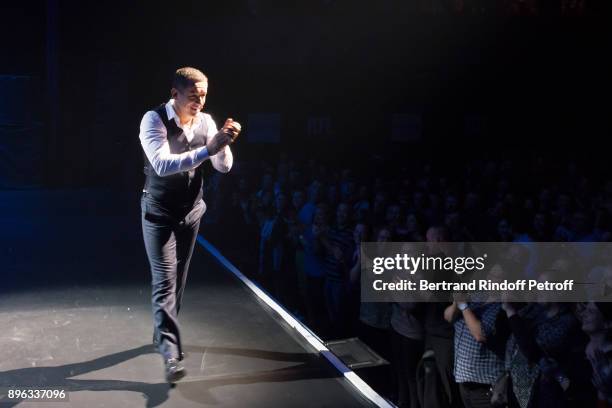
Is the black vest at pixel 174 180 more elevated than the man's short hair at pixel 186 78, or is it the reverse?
the man's short hair at pixel 186 78

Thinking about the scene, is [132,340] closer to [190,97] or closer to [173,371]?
[173,371]

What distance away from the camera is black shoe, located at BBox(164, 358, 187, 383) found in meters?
Answer: 2.14

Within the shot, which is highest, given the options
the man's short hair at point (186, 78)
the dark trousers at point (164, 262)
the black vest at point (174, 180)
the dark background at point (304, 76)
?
the dark background at point (304, 76)

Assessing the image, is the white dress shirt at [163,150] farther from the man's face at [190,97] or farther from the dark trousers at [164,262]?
the dark trousers at [164,262]

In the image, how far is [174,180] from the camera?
2221 mm

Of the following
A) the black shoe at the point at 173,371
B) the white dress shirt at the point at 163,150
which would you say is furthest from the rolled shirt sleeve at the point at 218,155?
the black shoe at the point at 173,371

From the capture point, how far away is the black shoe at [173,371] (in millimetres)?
2139

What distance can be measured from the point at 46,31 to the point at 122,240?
4.80 m

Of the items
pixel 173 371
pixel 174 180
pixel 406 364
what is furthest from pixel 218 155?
pixel 406 364

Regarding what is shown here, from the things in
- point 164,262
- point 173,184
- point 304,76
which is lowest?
point 164,262

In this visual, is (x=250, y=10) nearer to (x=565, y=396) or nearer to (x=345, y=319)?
(x=345, y=319)

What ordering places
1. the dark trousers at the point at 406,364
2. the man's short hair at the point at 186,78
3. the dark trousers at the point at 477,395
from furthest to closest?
the dark trousers at the point at 406,364 < the dark trousers at the point at 477,395 < the man's short hair at the point at 186,78

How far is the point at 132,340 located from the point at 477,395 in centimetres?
185

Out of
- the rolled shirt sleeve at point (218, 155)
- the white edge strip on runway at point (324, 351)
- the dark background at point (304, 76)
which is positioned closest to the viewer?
the white edge strip on runway at point (324, 351)
